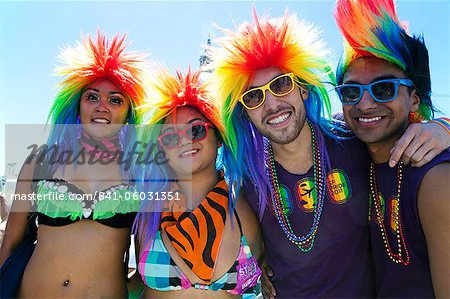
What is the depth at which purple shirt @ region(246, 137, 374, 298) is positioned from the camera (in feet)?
7.42

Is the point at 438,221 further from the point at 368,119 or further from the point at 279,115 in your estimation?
the point at 279,115

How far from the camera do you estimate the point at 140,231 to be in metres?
2.51

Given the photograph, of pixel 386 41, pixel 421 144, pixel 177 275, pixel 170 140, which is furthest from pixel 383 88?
pixel 177 275

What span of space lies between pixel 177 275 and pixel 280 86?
154 cm

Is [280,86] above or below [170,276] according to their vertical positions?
above

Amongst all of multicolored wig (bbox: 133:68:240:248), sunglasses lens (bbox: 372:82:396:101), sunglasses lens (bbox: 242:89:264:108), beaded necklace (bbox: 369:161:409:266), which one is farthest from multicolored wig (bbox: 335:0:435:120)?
multicolored wig (bbox: 133:68:240:248)

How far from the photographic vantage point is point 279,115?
2.43m

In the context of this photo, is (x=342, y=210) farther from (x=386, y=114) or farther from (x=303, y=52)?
(x=303, y=52)

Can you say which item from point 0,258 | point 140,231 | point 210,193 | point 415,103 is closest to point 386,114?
point 415,103

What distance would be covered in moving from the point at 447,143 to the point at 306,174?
920mm

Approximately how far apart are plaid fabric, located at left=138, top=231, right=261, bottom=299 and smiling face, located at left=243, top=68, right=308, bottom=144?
901 mm

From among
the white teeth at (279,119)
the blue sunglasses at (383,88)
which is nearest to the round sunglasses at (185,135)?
the white teeth at (279,119)

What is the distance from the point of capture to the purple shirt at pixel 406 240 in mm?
1858

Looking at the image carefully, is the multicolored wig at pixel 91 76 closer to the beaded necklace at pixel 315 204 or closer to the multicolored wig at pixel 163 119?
the multicolored wig at pixel 163 119
